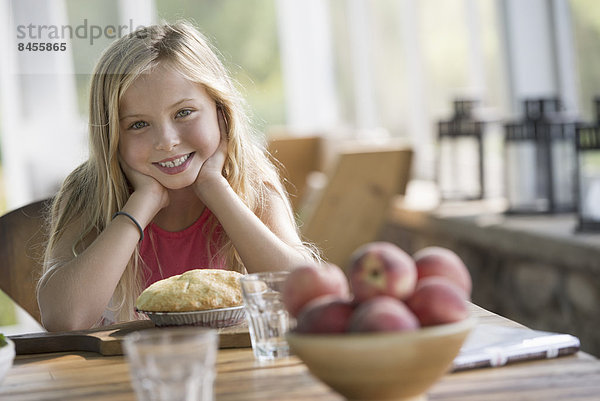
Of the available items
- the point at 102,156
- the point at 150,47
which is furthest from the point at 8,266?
the point at 150,47

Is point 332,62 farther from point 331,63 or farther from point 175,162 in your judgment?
point 175,162

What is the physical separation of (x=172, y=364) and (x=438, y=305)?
0.85ft

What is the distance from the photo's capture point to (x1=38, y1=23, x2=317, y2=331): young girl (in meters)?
1.47

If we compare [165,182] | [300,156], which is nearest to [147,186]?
[165,182]

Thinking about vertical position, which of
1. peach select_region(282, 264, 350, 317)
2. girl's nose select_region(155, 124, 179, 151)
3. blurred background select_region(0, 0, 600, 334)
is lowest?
peach select_region(282, 264, 350, 317)

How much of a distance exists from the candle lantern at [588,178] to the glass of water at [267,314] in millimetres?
1545

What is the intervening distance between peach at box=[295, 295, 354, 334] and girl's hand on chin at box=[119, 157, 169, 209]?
0.85m

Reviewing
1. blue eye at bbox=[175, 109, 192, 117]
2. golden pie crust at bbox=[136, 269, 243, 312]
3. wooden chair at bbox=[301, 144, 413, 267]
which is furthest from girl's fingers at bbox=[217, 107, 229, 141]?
wooden chair at bbox=[301, 144, 413, 267]

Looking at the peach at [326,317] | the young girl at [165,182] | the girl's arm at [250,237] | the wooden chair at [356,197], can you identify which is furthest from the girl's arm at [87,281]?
the wooden chair at [356,197]

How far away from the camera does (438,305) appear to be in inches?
29.6

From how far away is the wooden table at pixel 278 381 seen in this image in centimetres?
86

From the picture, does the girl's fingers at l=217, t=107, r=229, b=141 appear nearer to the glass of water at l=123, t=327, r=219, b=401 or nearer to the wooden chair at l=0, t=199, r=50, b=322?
the wooden chair at l=0, t=199, r=50, b=322

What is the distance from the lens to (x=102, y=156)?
1.64 meters

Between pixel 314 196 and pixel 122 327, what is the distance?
2.31 meters
